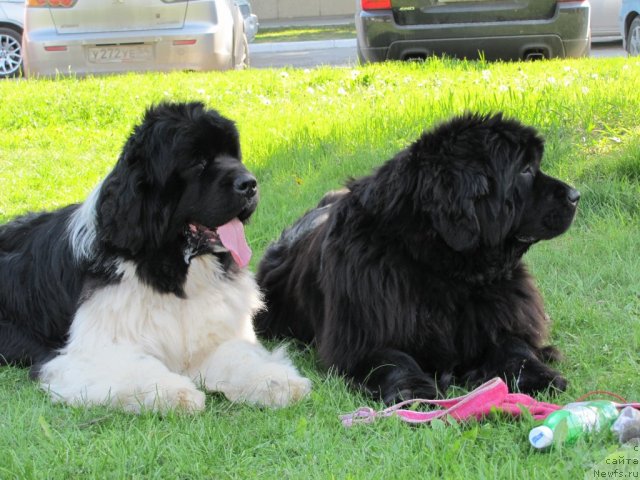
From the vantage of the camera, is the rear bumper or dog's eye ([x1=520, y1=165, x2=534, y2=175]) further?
the rear bumper

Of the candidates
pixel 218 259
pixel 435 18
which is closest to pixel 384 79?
pixel 435 18

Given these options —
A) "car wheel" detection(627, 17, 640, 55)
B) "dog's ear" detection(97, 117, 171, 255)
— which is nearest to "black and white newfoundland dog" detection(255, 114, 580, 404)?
"dog's ear" detection(97, 117, 171, 255)

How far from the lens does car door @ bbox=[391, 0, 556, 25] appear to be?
33.1ft

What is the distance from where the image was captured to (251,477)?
2.98m

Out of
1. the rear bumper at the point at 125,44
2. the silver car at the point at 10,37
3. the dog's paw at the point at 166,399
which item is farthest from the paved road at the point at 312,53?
the dog's paw at the point at 166,399

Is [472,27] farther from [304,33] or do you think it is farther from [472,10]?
[304,33]

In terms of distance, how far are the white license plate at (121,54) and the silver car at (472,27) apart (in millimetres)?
3328

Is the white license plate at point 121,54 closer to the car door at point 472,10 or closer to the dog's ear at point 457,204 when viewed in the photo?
the car door at point 472,10

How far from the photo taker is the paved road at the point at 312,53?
17.9 m

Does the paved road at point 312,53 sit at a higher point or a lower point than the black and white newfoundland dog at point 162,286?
lower

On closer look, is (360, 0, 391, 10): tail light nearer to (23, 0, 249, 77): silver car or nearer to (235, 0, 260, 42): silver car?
(23, 0, 249, 77): silver car

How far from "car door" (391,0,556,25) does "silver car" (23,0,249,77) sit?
10.3ft

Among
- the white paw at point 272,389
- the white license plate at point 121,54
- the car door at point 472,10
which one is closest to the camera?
the white paw at point 272,389

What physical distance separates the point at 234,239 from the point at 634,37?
11374mm
